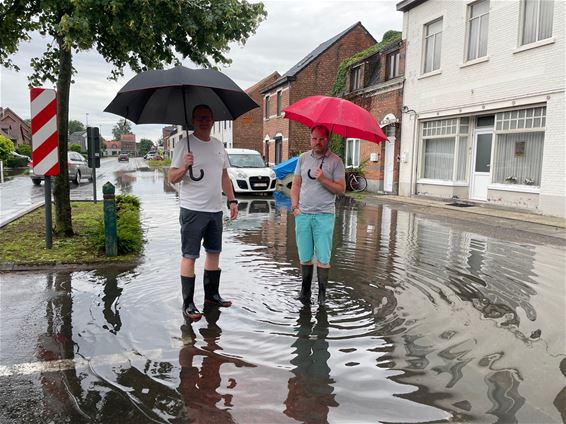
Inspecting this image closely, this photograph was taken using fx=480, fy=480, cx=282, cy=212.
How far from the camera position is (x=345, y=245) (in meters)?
8.55

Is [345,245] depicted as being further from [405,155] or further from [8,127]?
[8,127]

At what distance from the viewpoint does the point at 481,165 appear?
53.3 ft

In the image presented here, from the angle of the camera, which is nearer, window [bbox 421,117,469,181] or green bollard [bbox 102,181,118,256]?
green bollard [bbox 102,181,118,256]

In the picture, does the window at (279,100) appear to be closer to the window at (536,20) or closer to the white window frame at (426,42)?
the white window frame at (426,42)

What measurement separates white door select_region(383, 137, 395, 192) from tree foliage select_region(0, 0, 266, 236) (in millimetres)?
13471

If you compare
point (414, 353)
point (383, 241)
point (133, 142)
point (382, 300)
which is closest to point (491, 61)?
point (383, 241)

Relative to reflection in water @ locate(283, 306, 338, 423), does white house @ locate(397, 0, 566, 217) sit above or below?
above

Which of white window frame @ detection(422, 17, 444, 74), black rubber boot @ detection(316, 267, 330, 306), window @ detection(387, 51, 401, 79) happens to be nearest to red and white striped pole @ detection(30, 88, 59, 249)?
black rubber boot @ detection(316, 267, 330, 306)

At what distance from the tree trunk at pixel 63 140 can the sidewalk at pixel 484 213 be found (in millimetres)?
9702

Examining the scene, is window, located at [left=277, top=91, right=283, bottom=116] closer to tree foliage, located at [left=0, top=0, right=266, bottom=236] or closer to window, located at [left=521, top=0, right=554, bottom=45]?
window, located at [left=521, top=0, right=554, bottom=45]

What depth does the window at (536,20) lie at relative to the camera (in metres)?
13.3

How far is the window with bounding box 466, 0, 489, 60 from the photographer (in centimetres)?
1569

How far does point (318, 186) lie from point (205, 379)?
2.25m

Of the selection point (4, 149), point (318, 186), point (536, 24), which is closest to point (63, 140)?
point (318, 186)
